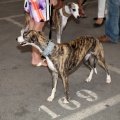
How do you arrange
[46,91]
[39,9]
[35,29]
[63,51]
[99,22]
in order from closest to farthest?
[63,51] < [46,91] < [39,9] < [35,29] < [99,22]

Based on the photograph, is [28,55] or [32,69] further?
[28,55]

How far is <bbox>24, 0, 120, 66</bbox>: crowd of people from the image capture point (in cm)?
411

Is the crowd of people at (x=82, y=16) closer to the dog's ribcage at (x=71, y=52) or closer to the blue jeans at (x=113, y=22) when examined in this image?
the blue jeans at (x=113, y=22)

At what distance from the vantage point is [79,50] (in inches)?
141

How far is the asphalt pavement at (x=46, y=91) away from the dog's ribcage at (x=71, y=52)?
1.65 ft

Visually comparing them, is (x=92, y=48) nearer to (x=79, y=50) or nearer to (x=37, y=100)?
(x=79, y=50)

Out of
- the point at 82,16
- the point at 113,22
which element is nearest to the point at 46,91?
the point at 113,22

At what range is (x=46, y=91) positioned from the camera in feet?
12.7

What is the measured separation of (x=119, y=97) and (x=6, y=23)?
422 cm

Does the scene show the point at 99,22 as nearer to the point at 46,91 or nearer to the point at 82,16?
the point at 82,16

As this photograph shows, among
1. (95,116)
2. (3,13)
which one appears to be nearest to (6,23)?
(3,13)

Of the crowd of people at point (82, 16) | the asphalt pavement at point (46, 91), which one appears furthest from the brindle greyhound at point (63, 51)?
the crowd of people at point (82, 16)

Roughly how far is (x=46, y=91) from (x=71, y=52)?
75 centimetres

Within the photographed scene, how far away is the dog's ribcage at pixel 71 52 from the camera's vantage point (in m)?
3.33
